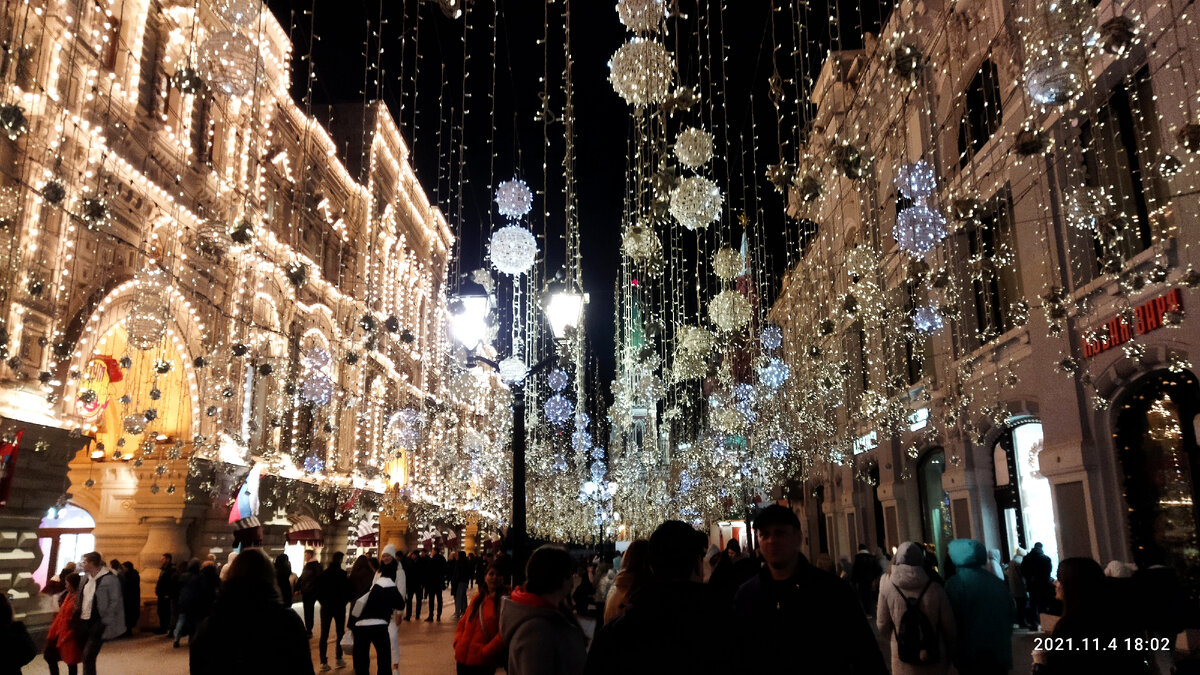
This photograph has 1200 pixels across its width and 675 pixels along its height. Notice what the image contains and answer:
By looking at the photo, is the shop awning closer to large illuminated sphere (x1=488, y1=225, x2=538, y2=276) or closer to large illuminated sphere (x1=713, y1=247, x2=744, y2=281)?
large illuminated sphere (x1=713, y1=247, x2=744, y2=281)

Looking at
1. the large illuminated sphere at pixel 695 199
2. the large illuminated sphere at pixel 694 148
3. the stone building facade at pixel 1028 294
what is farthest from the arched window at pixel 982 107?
the large illuminated sphere at pixel 695 199

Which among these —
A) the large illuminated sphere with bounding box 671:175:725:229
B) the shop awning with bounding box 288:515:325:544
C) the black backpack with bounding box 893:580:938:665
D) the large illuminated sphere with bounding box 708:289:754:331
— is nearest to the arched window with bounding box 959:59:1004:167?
the large illuminated sphere with bounding box 708:289:754:331

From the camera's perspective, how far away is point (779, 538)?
3824mm

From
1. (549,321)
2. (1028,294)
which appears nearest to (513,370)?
(549,321)

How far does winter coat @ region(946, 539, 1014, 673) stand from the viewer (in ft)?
17.8

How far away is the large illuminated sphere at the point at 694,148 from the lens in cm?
967

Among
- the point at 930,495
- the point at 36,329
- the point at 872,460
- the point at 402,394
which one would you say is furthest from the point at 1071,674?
the point at 402,394

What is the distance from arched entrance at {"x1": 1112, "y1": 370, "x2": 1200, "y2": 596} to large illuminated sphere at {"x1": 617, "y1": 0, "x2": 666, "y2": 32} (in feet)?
29.4

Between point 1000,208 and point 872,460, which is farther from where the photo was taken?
point 872,460

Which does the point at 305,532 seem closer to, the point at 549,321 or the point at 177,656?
the point at 177,656

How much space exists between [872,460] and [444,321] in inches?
1024

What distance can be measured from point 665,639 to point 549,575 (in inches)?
61.0

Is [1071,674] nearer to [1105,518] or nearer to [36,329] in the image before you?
[1105,518]

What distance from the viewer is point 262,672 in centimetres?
345
